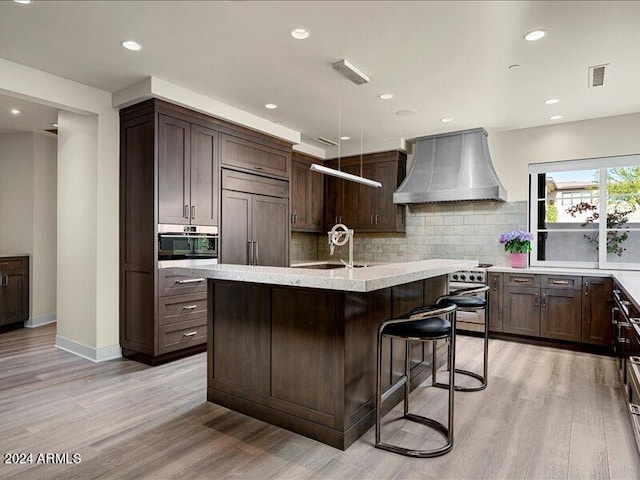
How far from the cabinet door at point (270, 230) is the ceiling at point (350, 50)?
3.86 ft

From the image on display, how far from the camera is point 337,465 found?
6.88 ft

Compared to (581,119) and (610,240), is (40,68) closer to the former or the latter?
(581,119)

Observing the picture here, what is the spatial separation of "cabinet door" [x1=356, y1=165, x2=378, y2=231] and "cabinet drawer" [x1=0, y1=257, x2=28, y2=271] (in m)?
4.80

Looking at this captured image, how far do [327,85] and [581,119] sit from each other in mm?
3338

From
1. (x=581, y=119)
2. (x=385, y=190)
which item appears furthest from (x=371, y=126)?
(x=581, y=119)

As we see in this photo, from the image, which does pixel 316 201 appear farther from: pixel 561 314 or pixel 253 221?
pixel 561 314

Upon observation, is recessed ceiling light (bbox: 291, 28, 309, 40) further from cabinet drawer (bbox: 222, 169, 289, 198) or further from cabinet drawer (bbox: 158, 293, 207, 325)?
cabinet drawer (bbox: 158, 293, 207, 325)

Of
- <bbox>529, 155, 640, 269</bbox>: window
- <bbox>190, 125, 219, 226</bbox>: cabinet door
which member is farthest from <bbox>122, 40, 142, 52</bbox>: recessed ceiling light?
<bbox>529, 155, 640, 269</bbox>: window

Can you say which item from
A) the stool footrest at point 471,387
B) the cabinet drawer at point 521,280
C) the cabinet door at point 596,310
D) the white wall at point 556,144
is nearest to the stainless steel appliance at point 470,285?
the cabinet drawer at point 521,280

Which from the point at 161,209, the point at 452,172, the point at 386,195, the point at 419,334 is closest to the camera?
the point at 419,334

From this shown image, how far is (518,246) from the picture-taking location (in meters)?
4.97

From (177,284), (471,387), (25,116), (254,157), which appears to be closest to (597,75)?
(471,387)

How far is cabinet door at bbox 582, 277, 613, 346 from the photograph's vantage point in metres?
4.18

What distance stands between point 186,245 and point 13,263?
303cm
